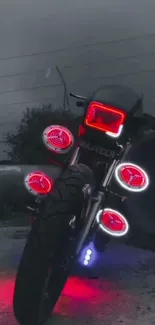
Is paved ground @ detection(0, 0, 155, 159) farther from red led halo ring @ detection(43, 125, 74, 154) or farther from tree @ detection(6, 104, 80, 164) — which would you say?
red led halo ring @ detection(43, 125, 74, 154)

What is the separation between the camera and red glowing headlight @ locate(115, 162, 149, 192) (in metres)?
3.19

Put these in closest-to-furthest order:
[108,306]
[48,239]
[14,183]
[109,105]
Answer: [48,239] < [109,105] < [108,306] < [14,183]

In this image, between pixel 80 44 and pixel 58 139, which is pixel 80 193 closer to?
pixel 58 139

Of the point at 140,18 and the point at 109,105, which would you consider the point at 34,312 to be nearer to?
the point at 109,105

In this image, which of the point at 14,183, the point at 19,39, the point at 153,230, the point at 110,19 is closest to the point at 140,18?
the point at 110,19

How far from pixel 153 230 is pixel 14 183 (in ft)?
7.51

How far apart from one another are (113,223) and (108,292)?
544mm

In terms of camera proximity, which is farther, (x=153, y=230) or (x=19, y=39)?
(x=19, y=39)

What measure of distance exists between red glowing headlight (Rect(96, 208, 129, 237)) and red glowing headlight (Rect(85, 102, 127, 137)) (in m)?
0.40

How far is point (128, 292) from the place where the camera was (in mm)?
3818

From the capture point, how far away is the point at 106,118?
126 inches

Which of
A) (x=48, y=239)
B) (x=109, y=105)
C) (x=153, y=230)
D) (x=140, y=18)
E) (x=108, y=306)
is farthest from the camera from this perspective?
(x=140, y=18)

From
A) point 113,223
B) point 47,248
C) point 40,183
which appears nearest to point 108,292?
point 113,223

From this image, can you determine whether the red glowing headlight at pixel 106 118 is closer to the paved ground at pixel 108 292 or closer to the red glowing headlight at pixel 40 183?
the red glowing headlight at pixel 40 183
